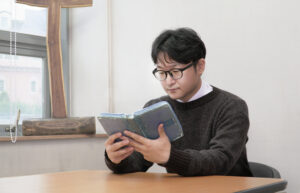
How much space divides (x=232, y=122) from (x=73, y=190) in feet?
2.29

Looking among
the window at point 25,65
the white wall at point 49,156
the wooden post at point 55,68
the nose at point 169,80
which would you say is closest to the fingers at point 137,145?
the nose at point 169,80

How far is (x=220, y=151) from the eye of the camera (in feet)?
4.42

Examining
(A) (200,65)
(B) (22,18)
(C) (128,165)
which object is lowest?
(C) (128,165)

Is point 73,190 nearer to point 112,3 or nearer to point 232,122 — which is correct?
point 232,122

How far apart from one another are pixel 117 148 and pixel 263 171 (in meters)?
0.67

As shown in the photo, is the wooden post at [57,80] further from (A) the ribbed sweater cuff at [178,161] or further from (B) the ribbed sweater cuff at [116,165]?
(A) the ribbed sweater cuff at [178,161]

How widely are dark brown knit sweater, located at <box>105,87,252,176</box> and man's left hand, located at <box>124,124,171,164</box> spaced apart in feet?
0.08

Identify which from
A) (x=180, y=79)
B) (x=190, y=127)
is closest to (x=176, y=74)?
(x=180, y=79)

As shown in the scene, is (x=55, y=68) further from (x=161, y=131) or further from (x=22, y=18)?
(x=161, y=131)

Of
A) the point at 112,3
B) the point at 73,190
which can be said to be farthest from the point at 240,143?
the point at 112,3

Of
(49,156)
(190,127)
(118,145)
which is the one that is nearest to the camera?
(118,145)

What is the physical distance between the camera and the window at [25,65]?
276cm

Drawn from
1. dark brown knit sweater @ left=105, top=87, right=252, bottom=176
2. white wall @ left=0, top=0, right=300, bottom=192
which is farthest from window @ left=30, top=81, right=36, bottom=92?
dark brown knit sweater @ left=105, top=87, right=252, bottom=176

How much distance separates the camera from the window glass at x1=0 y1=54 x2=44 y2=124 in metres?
2.76
